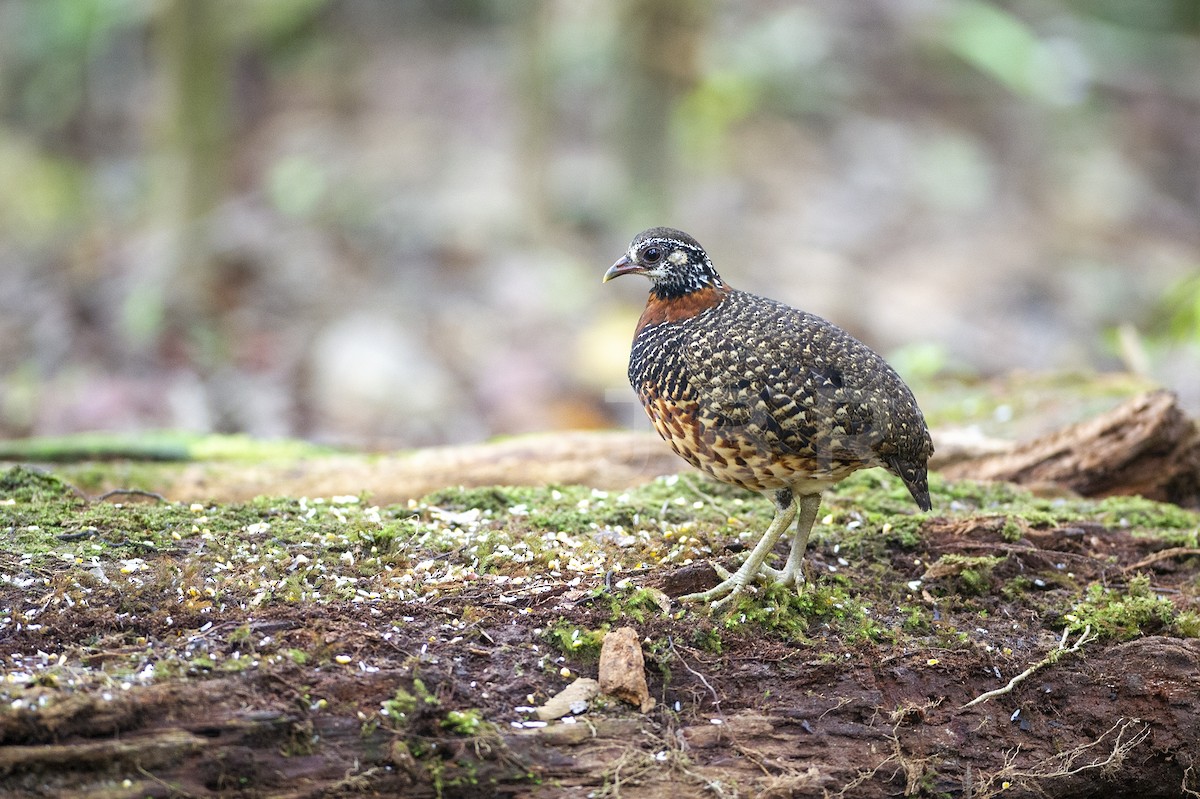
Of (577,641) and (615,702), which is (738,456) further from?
(615,702)

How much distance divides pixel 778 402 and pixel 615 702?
1246 millimetres

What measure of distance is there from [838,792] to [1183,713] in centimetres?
140

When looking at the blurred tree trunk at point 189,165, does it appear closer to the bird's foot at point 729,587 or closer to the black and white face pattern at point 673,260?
the black and white face pattern at point 673,260

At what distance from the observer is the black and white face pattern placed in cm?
484

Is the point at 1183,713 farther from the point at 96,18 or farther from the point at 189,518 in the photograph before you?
the point at 96,18

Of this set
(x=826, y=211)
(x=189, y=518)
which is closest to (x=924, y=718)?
(x=189, y=518)

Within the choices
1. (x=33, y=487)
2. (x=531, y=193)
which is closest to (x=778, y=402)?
(x=33, y=487)

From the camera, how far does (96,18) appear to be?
51.3 feet

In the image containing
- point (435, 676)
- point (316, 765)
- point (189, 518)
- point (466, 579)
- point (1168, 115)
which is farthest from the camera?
point (1168, 115)

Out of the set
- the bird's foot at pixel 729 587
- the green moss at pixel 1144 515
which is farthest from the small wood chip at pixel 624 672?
the green moss at pixel 1144 515

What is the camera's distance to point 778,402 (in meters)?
4.30

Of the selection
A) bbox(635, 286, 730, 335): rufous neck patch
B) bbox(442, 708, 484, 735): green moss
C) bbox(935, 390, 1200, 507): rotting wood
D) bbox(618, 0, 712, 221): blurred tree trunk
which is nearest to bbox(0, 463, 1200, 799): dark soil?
bbox(442, 708, 484, 735): green moss

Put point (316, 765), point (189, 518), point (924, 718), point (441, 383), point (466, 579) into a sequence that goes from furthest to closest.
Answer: point (441, 383), point (189, 518), point (466, 579), point (924, 718), point (316, 765)

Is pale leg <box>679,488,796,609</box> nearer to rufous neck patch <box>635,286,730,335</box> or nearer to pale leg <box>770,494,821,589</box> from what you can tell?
pale leg <box>770,494,821,589</box>
